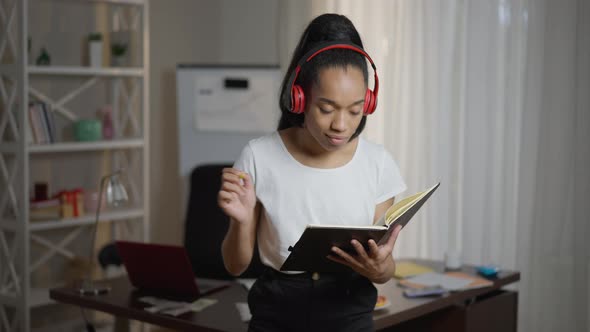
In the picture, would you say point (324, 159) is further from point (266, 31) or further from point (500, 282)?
point (266, 31)

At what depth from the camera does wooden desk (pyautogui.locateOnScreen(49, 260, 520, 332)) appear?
2189mm

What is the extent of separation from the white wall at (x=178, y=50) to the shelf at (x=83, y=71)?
2.04 ft

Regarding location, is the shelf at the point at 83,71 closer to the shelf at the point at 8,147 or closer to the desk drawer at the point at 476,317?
the shelf at the point at 8,147

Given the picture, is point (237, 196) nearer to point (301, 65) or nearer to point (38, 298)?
point (301, 65)

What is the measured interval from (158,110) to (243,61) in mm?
619

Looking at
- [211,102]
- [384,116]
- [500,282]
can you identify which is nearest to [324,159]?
[500,282]

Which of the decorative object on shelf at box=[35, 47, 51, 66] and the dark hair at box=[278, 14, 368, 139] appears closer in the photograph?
the dark hair at box=[278, 14, 368, 139]

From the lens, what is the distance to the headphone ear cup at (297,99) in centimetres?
152

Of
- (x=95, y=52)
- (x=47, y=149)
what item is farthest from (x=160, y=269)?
(x=95, y=52)

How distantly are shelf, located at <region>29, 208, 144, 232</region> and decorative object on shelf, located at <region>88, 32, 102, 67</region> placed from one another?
78 centimetres

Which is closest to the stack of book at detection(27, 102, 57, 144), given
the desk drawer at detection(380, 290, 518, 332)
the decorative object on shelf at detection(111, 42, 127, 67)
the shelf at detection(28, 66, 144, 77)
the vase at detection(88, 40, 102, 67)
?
the shelf at detection(28, 66, 144, 77)

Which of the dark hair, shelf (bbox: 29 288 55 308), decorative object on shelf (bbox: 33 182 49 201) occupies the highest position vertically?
the dark hair

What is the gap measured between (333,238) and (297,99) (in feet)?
0.93

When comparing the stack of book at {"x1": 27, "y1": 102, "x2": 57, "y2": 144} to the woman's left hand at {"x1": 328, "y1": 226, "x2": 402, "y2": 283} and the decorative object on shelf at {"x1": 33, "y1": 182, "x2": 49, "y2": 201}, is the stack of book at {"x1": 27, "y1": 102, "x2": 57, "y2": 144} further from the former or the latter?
the woman's left hand at {"x1": 328, "y1": 226, "x2": 402, "y2": 283}
